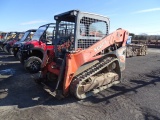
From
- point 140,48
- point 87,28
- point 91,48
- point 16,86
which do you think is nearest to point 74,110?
point 91,48

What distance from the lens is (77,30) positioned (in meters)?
5.49

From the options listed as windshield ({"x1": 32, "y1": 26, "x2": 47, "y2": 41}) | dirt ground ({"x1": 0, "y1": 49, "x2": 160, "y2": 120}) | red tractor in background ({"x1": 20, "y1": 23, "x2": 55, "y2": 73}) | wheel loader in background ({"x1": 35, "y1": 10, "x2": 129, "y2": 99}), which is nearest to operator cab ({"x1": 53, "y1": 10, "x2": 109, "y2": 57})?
wheel loader in background ({"x1": 35, "y1": 10, "x2": 129, "y2": 99})

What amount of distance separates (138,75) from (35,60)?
446cm

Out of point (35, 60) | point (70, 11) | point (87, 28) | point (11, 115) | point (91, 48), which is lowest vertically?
point (11, 115)

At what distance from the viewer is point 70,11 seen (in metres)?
5.55

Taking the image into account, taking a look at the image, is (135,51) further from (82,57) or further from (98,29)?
(82,57)

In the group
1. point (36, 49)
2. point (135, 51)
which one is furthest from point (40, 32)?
point (135, 51)

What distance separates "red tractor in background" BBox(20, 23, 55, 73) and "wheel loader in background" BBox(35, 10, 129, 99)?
2.54 m

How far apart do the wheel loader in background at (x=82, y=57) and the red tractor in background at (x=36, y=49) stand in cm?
254

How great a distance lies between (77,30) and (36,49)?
438 centimetres

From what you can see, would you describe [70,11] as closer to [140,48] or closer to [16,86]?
[16,86]

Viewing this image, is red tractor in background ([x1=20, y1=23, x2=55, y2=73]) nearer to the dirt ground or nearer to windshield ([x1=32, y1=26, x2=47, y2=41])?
windshield ([x1=32, y1=26, x2=47, y2=41])

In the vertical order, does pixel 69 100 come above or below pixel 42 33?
below

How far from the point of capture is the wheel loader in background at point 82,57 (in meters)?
5.22
